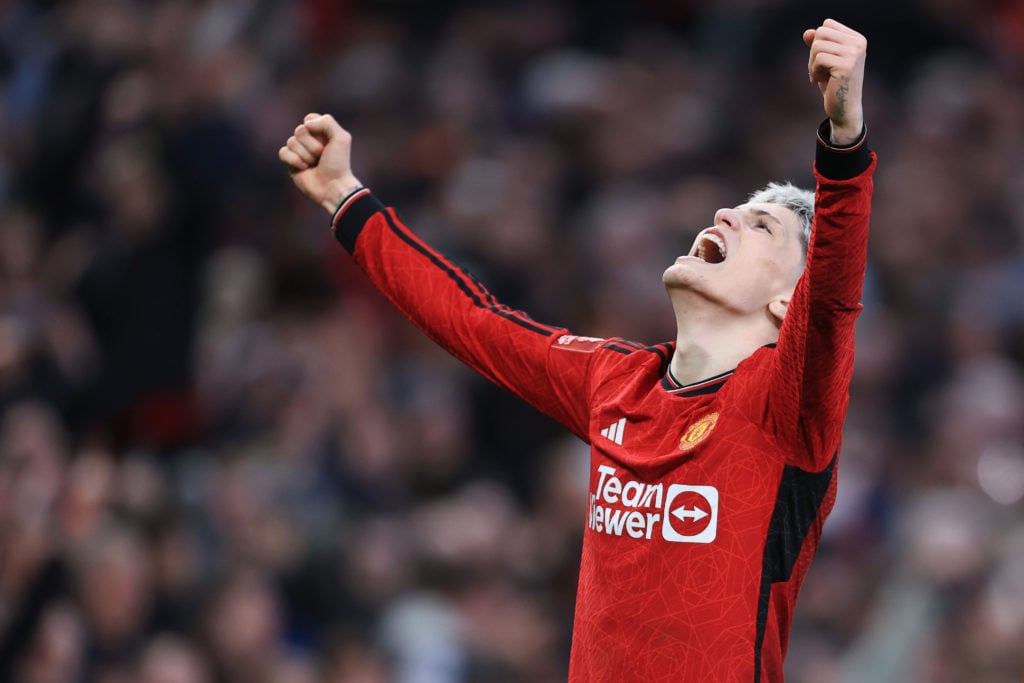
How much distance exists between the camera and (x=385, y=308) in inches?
304

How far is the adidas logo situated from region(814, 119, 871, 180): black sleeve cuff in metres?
0.80

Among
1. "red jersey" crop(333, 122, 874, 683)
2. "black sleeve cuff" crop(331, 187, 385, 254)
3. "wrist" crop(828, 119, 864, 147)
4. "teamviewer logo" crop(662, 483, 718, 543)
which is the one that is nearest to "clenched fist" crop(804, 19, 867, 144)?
"wrist" crop(828, 119, 864, 147)

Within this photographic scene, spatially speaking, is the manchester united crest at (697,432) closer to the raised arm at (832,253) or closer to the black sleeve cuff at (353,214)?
the raised arm at (832,253)

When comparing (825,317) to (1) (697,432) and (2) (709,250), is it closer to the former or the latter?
(1) (697,432)

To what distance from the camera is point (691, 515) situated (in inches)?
121

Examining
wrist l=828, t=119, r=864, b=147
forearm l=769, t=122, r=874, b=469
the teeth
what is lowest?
forearm l=769, t=122, r=874, b=469

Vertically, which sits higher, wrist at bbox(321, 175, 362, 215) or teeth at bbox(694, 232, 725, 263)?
wrist at bbox(321, 175, 362, 215)

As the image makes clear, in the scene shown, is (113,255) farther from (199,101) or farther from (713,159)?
(713,159)

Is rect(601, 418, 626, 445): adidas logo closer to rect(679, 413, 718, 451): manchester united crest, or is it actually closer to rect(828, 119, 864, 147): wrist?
rect(679, 413, 718, 451): manchester united crest

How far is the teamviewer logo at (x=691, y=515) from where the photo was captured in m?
3.06

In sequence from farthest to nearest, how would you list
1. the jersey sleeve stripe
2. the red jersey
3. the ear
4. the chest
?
1. the jersey sleeve stripe
2. the ear
3. the chest
4. the red jersey

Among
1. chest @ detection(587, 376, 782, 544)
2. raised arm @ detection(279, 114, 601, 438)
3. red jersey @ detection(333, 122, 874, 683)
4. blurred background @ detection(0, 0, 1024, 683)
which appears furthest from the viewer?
blurred background @ detection(0, 0, 1024, 683)

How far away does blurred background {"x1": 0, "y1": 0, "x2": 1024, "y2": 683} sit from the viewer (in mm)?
6133

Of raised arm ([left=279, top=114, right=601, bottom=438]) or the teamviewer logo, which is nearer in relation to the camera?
the teamviewer logo
